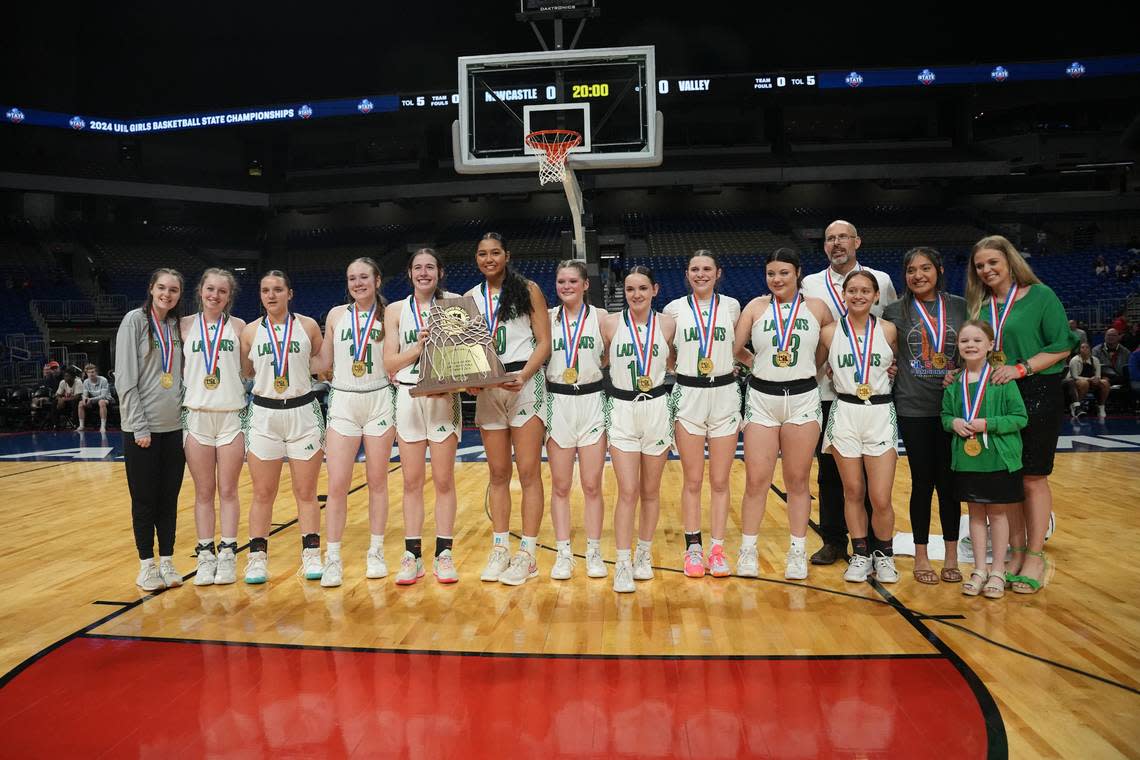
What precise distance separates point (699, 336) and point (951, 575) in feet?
6.30

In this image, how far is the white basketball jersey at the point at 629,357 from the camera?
13.3 feet

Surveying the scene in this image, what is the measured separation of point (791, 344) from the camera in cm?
403

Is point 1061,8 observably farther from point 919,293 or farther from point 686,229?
point 919,293

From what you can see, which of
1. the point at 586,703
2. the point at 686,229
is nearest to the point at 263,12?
the point at 686,229

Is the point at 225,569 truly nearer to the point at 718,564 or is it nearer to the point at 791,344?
the point at 718,564

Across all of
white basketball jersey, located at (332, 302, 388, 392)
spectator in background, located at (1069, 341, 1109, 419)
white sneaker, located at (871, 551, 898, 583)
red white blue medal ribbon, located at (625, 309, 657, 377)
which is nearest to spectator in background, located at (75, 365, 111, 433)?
white basketball jersey, located at (332, 302, 388, 392)

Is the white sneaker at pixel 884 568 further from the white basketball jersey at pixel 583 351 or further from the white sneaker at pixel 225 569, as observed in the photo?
the white sneaker at pixel 225 569

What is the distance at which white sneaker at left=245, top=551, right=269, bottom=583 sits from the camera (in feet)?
14.1

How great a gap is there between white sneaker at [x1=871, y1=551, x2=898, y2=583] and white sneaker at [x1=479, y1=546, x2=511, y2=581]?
6.84 ft

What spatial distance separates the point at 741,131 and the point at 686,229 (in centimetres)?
388

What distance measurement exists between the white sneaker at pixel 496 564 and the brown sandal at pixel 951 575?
2451 mm

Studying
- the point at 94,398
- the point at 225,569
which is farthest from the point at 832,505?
the point at 94,398

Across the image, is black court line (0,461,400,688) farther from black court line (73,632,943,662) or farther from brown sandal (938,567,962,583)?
brown sandal (938,567,962,583)

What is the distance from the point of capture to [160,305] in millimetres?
4176
